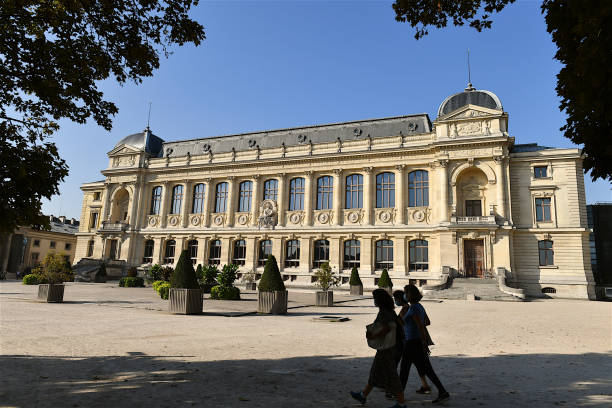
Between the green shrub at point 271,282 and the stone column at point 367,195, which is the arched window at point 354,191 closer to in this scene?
the stone column at point 367,195

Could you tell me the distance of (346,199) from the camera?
40.9 metres

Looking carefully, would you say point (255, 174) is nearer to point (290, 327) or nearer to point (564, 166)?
point (564, 166)

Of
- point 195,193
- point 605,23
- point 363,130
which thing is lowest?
point 605,23

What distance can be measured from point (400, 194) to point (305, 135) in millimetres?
13475

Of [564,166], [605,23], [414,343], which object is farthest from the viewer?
[564,166]

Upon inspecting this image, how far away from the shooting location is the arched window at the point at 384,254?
37.9 meters

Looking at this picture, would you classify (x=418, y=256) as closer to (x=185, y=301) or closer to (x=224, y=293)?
(x=224, y=293)

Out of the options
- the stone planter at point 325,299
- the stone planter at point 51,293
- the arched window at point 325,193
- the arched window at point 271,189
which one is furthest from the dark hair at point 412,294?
the arched window at point 271,189

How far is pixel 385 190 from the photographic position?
129ft

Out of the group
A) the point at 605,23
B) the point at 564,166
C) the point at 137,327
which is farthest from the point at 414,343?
the point at 564,166

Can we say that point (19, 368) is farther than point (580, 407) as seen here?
Yes

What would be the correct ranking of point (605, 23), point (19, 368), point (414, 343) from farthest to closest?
1. point (19, 368)
2. point (414, 343)
3. point (605, 23)

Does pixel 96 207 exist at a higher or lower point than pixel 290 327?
higher

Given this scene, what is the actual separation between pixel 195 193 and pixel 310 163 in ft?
51.0
